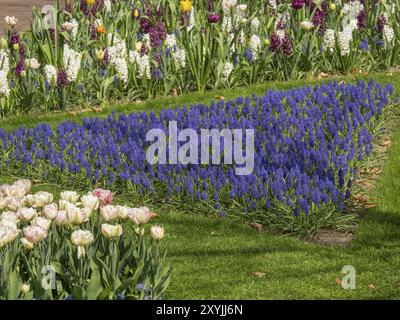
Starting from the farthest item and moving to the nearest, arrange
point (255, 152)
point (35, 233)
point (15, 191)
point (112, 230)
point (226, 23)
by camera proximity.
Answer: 1. point (226, 23)
2. point (255, 152)
3. point (15, 191)
4. point (112, 230)
5. point (35, 233)

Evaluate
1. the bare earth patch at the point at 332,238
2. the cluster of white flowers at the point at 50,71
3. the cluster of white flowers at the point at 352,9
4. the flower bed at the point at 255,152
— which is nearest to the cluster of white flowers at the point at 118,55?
the cluster of white flowers at the point at 50,71

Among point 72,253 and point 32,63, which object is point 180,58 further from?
point 72,253

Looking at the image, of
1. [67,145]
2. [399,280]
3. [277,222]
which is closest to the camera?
[399,280]

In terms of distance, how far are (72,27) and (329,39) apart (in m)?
Result: 2.81

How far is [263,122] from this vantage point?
26.4 feet

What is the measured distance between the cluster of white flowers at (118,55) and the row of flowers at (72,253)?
14.7 feet

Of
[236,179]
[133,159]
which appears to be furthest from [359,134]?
[133,159]

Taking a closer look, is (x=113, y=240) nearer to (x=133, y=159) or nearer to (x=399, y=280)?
(x=399, y=280)

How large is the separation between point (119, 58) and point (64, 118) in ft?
2.86

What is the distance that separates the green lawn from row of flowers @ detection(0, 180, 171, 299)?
65cm

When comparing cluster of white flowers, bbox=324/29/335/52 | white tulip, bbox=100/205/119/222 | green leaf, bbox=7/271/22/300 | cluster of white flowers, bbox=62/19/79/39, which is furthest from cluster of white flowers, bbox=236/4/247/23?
green leaf, bbox=7/271/22/300

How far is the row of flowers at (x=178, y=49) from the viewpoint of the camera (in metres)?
9.30

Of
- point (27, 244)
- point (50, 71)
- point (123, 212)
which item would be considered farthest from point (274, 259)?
point (50, 71)

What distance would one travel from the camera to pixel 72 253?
4652mm
